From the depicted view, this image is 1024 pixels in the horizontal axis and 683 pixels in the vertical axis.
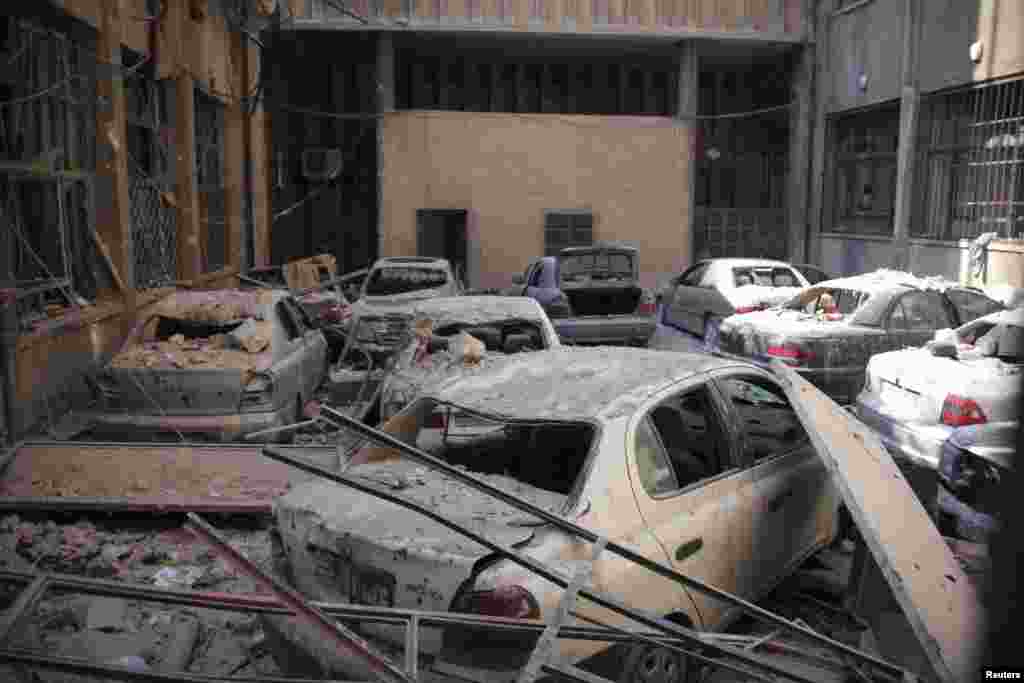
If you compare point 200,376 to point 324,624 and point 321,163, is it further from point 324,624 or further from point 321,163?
point 321,163

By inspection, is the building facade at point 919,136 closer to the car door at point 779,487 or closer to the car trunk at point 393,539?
the car door at point 779,487

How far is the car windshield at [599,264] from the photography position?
44.7 feet

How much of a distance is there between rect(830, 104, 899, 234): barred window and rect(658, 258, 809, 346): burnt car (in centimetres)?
577

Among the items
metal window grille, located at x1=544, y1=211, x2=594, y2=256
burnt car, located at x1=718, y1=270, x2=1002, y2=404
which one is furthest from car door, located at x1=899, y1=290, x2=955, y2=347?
metal window grille, located at x1=544, y1=211, x2=594, y2=256

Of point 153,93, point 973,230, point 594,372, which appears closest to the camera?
point 594,372

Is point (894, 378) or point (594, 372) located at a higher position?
point (594, 372)

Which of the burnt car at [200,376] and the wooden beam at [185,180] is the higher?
the wooden beam at [185,180]

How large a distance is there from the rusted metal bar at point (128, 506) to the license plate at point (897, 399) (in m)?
4.77

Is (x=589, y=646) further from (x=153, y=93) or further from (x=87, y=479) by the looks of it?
(x=153, y=93)

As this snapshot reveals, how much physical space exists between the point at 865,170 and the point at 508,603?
18.8 meters

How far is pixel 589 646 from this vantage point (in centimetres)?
315

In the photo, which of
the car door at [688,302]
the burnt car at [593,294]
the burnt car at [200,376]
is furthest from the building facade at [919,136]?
the burnt car at [200,376]

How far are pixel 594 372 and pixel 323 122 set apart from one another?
19.0 m

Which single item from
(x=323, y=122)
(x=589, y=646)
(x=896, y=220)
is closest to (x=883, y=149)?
(x=896, y=220)
